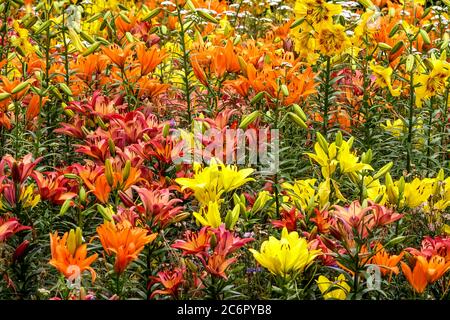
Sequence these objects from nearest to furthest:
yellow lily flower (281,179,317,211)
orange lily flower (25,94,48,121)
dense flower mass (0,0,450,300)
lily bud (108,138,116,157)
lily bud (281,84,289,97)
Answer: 1. dense flower mass (0,0,450,300)
2. yellow lily flower (281,179,317,211)
3. lily bud (108,138,116,157)
4. lily bud (281,84,289,97)
5. orange lily flower (25,94,48,121)

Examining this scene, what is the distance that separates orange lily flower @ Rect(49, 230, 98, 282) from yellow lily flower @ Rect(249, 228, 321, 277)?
575 mm

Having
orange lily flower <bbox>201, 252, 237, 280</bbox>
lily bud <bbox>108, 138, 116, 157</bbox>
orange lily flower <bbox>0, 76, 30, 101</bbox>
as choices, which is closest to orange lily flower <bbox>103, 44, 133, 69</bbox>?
orange lily flower <bbox>0, 76, 30, 101</bbox>

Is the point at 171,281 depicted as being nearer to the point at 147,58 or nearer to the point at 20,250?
the point at 20,250

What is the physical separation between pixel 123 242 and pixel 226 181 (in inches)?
23.6

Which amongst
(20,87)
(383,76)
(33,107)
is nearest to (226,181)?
(20,87)

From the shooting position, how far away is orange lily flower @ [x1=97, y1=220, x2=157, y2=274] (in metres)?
2.80

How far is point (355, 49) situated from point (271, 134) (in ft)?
4.40

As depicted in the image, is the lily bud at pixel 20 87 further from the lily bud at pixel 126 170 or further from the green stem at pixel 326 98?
the green stem at pixel 326 98

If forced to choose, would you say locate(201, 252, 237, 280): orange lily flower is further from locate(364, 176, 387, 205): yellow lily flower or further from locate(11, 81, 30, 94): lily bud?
locate(11, 81, 30, 94): lily bud

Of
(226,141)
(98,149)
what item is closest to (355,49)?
(226,141)

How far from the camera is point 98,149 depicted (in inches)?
Result: 145
